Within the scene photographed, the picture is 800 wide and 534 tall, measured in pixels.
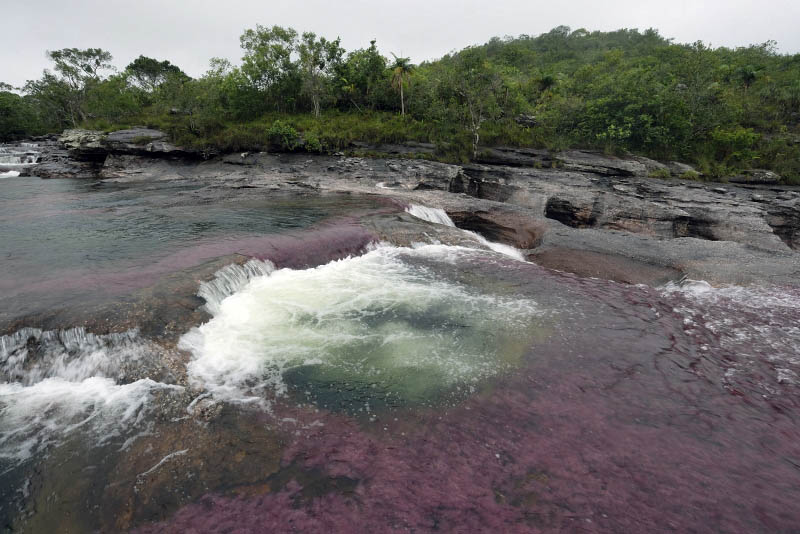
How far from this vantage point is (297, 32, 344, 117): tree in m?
35.2

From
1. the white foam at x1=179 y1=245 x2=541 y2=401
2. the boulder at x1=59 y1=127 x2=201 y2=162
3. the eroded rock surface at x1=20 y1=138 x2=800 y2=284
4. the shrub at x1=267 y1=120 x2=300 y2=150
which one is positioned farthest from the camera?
the shrub at x1=267 y1=120 x2=300 y2=150

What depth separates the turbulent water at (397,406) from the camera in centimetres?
389

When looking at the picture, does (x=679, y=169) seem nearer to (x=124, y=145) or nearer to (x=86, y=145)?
(x=124, y=145)

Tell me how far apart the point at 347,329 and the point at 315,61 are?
121 feet

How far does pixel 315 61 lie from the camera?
3644cm

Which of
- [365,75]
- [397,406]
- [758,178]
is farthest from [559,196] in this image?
[365,75]

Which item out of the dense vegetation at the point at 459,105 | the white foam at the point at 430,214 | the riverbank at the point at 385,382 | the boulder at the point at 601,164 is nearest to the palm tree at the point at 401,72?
the dense vegetation at the point at 459,105

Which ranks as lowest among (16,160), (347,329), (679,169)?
(347,329)

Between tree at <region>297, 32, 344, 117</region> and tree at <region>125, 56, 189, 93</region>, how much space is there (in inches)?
1237

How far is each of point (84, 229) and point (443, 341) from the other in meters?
12.5

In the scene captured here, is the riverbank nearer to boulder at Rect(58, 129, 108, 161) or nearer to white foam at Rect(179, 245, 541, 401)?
white foam at Rect(179, 245, 541, 401)

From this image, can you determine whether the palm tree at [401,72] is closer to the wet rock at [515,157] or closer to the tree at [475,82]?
the tree at [475,82]

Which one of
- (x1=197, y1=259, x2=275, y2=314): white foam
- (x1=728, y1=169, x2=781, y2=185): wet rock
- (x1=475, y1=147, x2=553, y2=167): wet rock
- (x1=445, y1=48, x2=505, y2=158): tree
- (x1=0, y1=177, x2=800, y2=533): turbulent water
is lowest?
(x1=0, y1=177, x2=800, y2=533): turbulent water

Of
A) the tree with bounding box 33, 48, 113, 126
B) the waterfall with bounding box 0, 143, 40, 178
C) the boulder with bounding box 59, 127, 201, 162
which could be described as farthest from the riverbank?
the tree with bounding box 33, 48, 113, 126
